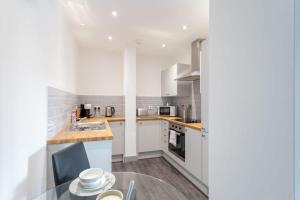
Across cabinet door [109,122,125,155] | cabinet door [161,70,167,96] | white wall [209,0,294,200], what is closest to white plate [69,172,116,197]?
white wall [209,0,294,200]

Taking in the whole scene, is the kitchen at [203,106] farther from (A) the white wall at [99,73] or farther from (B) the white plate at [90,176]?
(A) the white wall at [99,73]

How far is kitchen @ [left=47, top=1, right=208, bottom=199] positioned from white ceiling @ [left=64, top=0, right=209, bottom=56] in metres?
0.01

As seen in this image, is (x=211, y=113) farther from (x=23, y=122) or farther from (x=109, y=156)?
(x=23, y=122)

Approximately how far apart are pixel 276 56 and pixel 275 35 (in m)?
0.11

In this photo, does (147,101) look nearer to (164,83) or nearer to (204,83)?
(164,83)

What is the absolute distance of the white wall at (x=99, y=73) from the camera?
354cm

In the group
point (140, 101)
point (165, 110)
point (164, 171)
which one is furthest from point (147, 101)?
point (164, 171)

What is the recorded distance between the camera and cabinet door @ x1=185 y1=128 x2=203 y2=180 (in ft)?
7.04

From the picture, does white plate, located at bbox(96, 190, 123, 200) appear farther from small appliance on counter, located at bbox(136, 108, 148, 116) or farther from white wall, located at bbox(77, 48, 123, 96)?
white wall, located at bbox(77, 48, 123, 96)

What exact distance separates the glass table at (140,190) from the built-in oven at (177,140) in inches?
52.7

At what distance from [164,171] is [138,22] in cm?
259

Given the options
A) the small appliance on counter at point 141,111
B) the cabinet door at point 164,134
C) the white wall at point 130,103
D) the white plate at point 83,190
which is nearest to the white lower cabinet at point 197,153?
the cabinet door at point 164,134

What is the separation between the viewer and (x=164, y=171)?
2787 millimetres

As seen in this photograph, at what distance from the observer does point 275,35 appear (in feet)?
2.59
